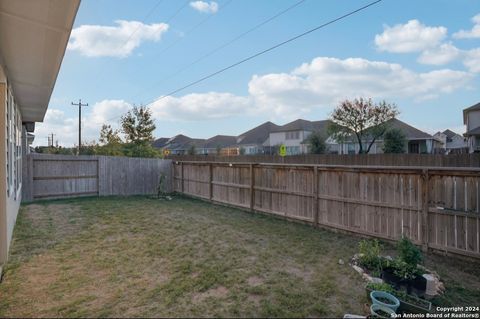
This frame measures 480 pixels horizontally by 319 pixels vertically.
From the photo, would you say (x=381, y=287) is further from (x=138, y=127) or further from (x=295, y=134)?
(x=295, y=134)

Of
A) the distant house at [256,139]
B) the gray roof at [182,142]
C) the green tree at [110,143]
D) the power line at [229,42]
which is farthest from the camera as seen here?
the gray roof at [182,142]

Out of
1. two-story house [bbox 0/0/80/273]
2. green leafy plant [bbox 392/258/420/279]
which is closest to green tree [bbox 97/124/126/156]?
two-story house [bbox 0/0/80/273]

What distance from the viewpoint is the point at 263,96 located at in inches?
765

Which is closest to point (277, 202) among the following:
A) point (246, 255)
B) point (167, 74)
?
point (246, 255)

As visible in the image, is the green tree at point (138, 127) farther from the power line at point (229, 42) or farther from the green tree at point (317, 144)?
the green tree at point (317, 144)

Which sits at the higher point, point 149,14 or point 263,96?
point 149,14

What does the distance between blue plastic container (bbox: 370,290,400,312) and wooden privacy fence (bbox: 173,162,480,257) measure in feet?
7.87

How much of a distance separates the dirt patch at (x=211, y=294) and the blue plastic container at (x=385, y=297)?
162 cm

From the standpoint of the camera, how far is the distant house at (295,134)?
37.7 meters

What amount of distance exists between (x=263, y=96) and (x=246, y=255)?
15.9 meters

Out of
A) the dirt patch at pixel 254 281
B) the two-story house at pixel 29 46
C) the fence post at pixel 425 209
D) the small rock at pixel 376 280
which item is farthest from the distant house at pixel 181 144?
the small rock at pixel 376 280

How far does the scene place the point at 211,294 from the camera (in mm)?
3340

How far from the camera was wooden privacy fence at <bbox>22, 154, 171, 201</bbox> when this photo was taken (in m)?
10.5

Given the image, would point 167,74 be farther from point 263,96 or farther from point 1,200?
point 1,200
